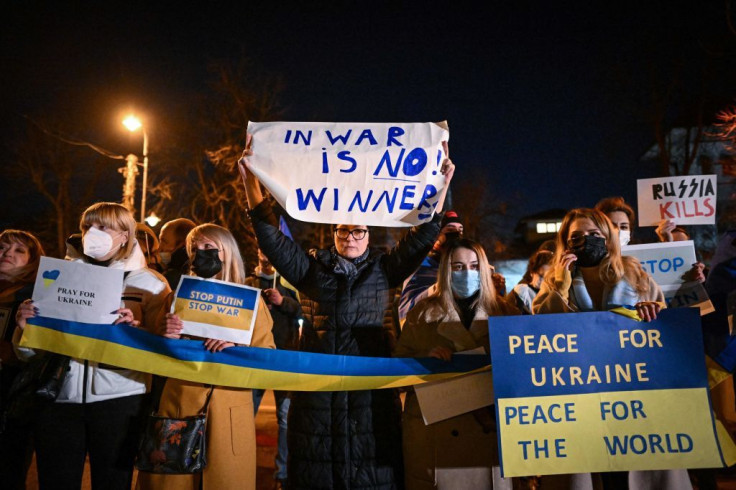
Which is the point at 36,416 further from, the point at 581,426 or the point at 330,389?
A: the point at 581,426

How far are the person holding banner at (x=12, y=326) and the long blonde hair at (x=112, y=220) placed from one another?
0.68 metres

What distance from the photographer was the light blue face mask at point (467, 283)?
3238 millimetres

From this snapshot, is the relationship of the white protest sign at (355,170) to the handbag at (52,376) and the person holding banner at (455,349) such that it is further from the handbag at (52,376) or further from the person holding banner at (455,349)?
the handbag at (52,376)

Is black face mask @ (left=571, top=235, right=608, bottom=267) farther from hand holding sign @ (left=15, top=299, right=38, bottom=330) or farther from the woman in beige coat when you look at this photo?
hand holding sign @ (left=15, top=299, right=38, bottom=330)

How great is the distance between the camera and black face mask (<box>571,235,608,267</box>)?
3.19 m

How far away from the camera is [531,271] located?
5684mm

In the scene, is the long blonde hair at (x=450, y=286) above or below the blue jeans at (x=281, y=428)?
above

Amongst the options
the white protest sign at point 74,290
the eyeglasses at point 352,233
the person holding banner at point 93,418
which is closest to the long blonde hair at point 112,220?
the person holding banner at point 93,418

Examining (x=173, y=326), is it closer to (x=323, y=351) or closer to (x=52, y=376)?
(x=52, y=376)

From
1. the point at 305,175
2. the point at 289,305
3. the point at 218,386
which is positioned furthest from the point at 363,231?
the point at 289,305

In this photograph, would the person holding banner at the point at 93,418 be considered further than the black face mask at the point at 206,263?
No

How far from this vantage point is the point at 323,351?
3.21 meters

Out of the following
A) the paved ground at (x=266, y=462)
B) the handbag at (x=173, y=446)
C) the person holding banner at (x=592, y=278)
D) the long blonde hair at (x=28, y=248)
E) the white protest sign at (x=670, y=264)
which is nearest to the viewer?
the handbag at (x=173, y=446)

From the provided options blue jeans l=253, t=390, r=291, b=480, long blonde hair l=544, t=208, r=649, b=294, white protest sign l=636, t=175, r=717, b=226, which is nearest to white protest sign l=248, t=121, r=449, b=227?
long blonde hair l=544, t=208, r=649, b=294
